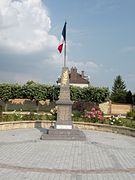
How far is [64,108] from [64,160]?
23.2ft

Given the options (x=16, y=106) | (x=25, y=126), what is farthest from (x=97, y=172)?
(x=16, y=106)

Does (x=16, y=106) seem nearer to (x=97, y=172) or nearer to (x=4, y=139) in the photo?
(x=4, y=139)

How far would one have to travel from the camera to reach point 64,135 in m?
17.1

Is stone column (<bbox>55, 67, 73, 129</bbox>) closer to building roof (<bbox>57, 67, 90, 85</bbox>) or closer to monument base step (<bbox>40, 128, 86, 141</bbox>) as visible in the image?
monument base step (<bbox>40, 128, 86, 141</bbox>)

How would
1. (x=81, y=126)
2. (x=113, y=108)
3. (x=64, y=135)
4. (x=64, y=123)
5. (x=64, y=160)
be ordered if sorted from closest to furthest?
(x=64, y=160) → (x=64, y=135) → (x=64, y=123) → (x=81, y=126) → (x=113, y=108)

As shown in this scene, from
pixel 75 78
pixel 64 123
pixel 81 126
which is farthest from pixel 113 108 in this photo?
pixel 64 123

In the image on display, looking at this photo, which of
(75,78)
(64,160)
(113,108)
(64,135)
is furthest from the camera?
(75,78)

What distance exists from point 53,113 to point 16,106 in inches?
1053

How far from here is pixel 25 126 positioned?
2275 centimetres

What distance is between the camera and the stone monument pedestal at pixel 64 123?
672 inches

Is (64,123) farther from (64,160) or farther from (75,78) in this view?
(75,78)

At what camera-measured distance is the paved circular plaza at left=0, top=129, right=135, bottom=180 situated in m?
9.22

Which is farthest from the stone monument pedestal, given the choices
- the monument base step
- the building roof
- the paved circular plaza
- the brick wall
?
the building roof

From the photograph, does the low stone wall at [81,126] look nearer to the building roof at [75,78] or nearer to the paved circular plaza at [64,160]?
the paved circular plaza at [64,160]
